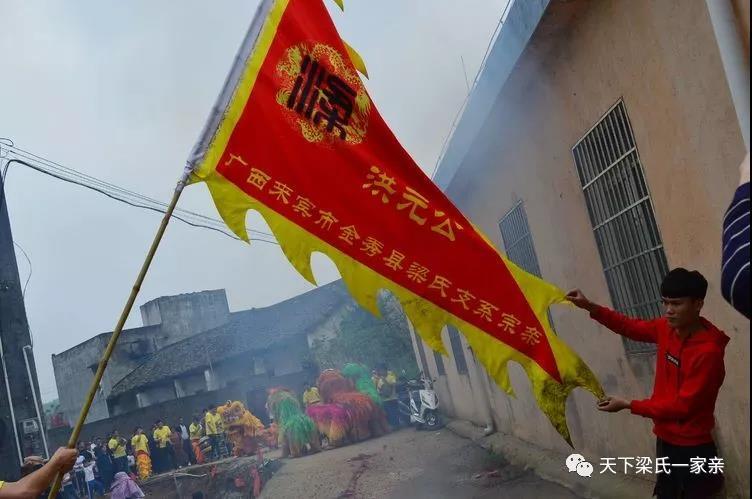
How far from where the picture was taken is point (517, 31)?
20.2ft

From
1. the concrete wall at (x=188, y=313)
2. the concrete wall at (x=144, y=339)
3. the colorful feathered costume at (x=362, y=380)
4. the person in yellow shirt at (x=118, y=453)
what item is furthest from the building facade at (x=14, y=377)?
the concrete wall at (x=188, y=313)

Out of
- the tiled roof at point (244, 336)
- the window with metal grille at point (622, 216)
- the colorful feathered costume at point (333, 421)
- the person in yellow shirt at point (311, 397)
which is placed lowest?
the colorful feathered costume at point (333, 421)

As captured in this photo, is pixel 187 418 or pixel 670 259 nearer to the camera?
pixel 670 259

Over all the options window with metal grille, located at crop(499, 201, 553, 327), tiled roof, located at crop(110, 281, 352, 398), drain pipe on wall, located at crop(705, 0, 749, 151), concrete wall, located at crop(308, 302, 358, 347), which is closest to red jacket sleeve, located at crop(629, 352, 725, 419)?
drain pipe on wall, located at crop(705, 0, 749, 151)

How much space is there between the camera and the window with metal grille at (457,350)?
1469 centimetres

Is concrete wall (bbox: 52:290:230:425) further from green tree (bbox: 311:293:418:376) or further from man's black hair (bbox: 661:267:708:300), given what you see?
man's black hair (bbox: 661:267:708:300)

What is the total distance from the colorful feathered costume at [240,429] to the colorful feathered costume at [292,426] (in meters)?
1.20

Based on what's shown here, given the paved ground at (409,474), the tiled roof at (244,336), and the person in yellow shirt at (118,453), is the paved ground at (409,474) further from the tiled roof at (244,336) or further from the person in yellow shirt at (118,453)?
the tiled roof at (244,336)

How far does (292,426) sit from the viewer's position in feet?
57.2

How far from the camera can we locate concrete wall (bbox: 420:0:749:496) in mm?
4328

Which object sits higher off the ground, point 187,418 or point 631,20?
point 631,20

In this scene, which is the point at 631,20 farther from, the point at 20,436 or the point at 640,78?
the point at 20,436

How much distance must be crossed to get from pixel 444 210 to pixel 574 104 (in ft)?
9.44

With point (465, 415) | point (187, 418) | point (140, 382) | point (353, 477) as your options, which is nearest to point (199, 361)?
point (140, 382)
